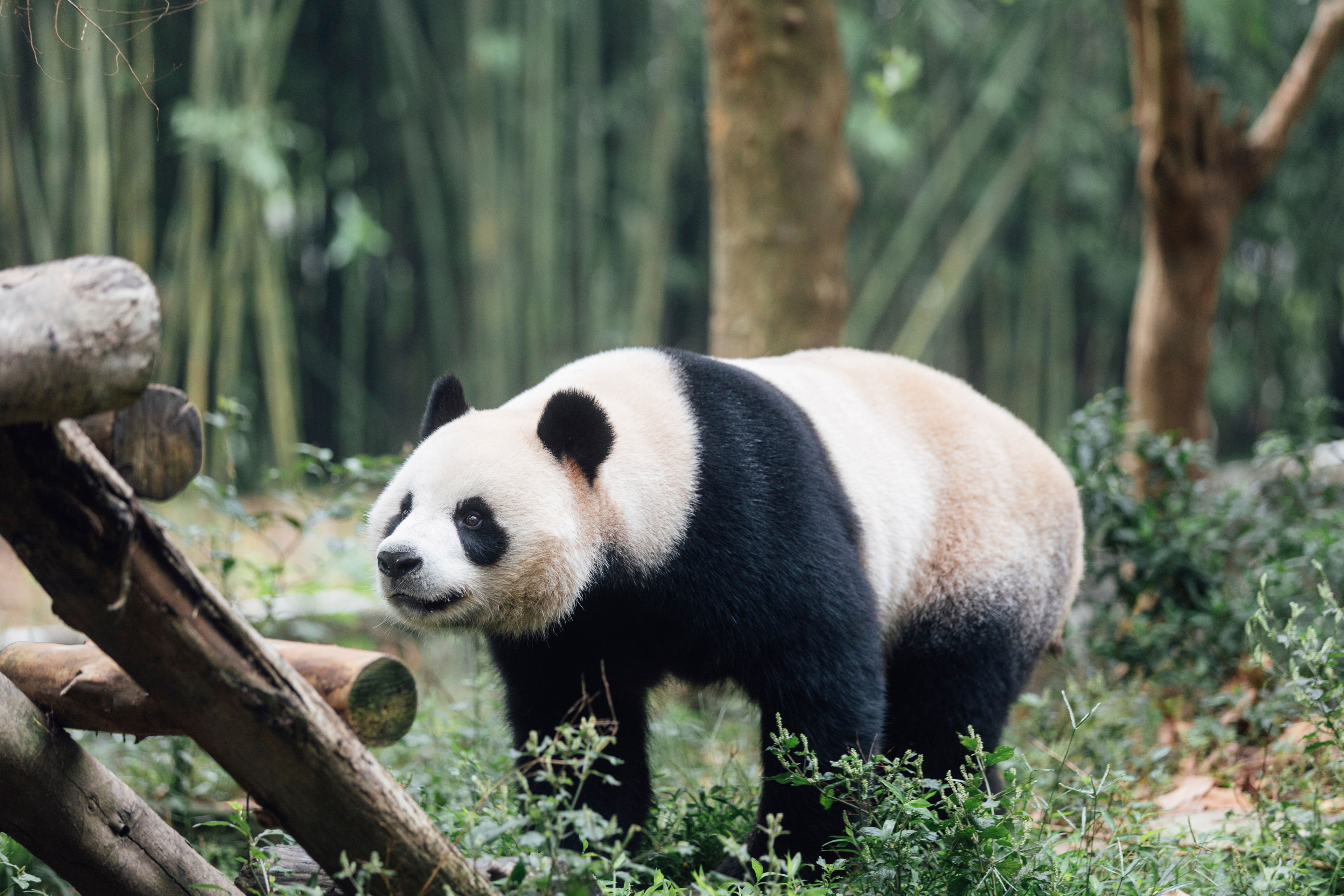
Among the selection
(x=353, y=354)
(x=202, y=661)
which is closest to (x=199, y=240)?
(x=353, y=354)

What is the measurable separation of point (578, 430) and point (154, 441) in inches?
33.9

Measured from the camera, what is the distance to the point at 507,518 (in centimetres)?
243

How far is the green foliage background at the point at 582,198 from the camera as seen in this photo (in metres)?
7.15

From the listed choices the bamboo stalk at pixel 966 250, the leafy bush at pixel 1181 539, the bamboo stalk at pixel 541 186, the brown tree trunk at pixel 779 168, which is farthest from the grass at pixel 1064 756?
the bamboo stalk at pixel 966 250

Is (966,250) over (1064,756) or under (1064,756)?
over

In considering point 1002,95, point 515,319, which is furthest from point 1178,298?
point 515,319

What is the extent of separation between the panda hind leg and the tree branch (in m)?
3.33

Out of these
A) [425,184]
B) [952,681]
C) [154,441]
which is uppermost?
[425,184]

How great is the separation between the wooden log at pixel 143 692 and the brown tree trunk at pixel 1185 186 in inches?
149

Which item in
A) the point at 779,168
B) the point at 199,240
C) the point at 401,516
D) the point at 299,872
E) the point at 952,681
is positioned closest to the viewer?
the point at 299,872

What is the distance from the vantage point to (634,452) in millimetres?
2543

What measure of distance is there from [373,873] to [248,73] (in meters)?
6.31

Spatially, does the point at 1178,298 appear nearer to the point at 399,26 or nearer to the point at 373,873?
the point at 373,873

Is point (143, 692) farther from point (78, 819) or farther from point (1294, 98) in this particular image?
point (1294, 98)
